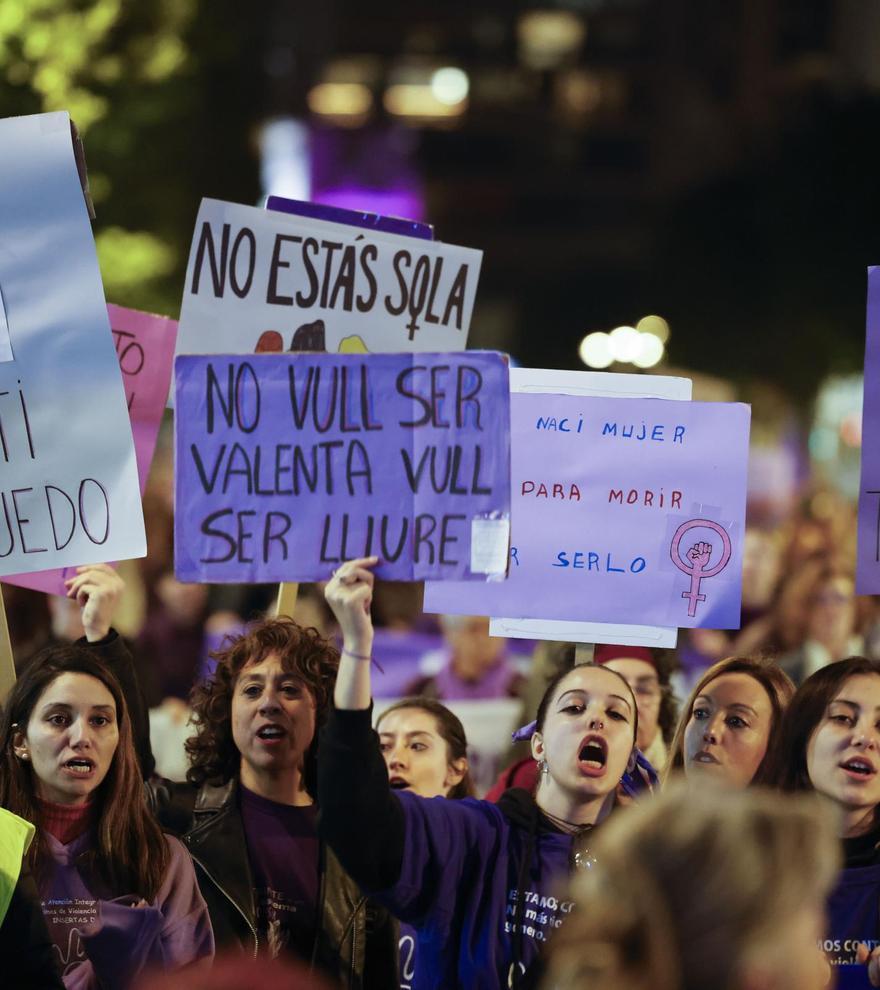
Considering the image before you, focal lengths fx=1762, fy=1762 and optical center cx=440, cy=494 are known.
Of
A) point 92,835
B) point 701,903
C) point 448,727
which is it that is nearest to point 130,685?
point 92,835

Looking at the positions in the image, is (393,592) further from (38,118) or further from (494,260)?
(494,260)

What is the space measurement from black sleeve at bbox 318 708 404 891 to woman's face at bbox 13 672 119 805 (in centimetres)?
68

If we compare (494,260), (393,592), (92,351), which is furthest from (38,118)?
(494,260)

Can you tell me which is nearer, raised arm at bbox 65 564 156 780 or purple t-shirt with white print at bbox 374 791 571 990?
purple t-shirt with white print at bbox 374 791 571 990

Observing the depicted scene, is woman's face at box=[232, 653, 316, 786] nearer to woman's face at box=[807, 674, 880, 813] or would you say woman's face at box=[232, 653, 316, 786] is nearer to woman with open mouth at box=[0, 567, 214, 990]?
woman with open mouth at box=[0, 567, 214, 990]

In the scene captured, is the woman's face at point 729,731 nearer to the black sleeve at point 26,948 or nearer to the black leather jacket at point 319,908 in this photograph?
the black leather jacket at point 319,908

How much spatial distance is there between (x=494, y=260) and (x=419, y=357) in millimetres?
64299

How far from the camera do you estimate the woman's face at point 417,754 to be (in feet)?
14.7

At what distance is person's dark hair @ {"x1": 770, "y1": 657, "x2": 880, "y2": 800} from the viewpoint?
3.87m

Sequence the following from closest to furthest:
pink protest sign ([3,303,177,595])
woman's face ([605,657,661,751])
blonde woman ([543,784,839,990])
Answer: blonde woman ([543,784,839,990]) → pink protest sign ([3,303,177,595]) → woman's face ([605,657,661,751])

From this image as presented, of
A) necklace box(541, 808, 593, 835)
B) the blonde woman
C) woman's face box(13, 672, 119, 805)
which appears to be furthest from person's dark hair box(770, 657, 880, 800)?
the blonde woman

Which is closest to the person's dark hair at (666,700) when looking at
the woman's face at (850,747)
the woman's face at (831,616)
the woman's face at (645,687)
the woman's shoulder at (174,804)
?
the woman's face at (645,687)

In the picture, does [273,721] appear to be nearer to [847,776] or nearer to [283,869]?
[283,869]

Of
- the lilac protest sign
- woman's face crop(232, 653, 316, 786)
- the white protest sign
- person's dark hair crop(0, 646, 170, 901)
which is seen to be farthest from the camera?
the white protest sign
